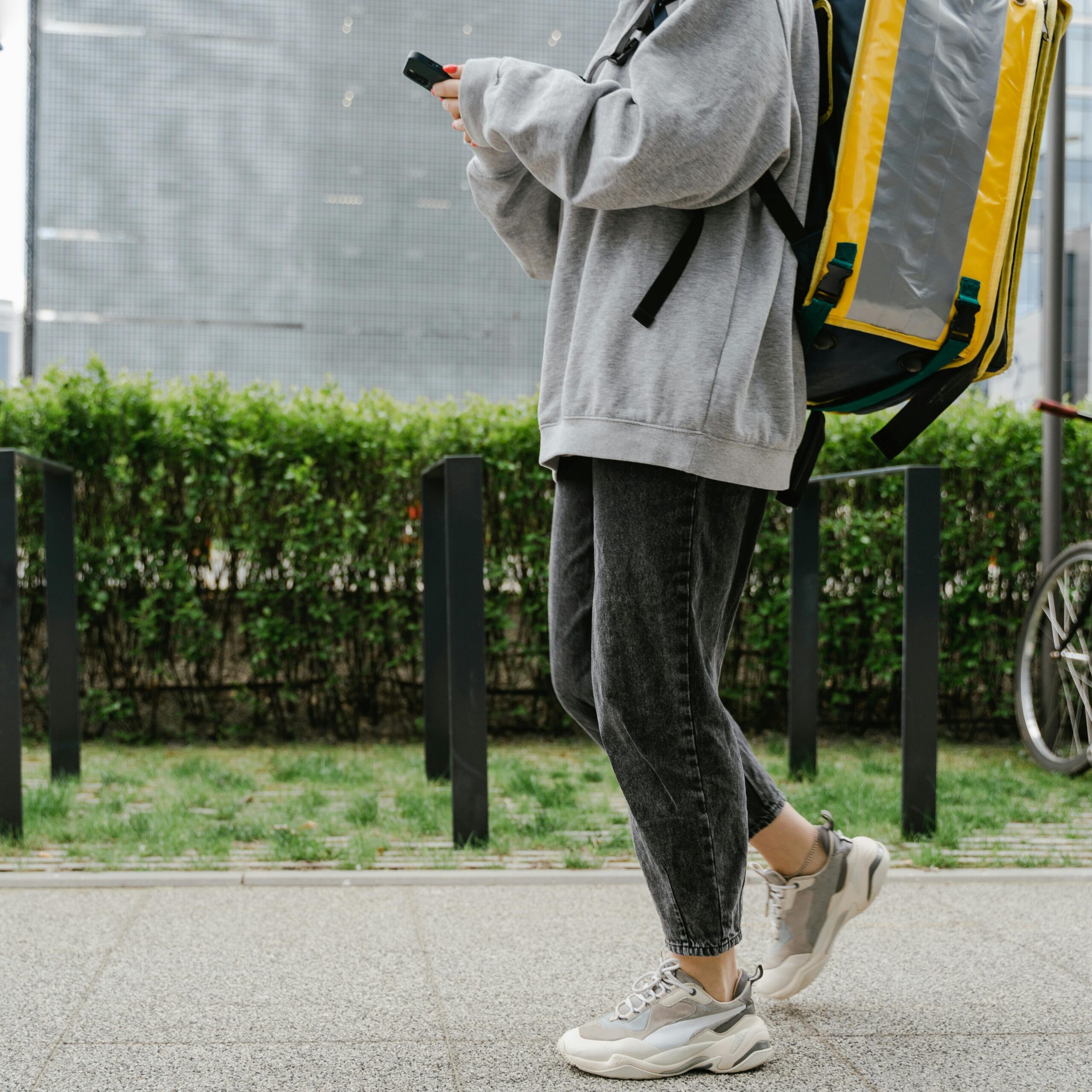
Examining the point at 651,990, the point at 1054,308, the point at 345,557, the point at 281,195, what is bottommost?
the point at 651,990

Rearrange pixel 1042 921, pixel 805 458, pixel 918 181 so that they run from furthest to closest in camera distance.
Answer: pixel 1042 921 < pixel 805 458 < pixel 918 181

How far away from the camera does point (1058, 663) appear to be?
13.7ft

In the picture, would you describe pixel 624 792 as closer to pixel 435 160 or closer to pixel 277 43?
pixel 435 160

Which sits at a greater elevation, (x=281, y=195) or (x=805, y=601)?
(x=281, y=195)

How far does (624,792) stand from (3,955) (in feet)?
4.20

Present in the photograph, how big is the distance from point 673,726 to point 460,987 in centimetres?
73

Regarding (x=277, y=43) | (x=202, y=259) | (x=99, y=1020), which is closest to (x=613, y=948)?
(x=99, y=1020)

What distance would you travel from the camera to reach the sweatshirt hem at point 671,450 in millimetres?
1456

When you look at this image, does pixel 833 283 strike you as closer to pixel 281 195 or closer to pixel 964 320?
pixel 964 320

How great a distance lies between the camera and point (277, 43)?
9.14m

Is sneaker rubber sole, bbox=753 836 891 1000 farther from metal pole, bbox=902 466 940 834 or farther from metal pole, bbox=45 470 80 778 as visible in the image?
metal pole, bbox=45 470 80 778

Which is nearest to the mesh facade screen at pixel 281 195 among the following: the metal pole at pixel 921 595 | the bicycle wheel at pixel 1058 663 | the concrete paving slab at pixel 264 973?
the bicycle wheel at pixel 1058 663

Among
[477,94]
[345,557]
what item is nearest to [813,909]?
[477,94]

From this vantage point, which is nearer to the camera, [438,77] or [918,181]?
[918,181]
